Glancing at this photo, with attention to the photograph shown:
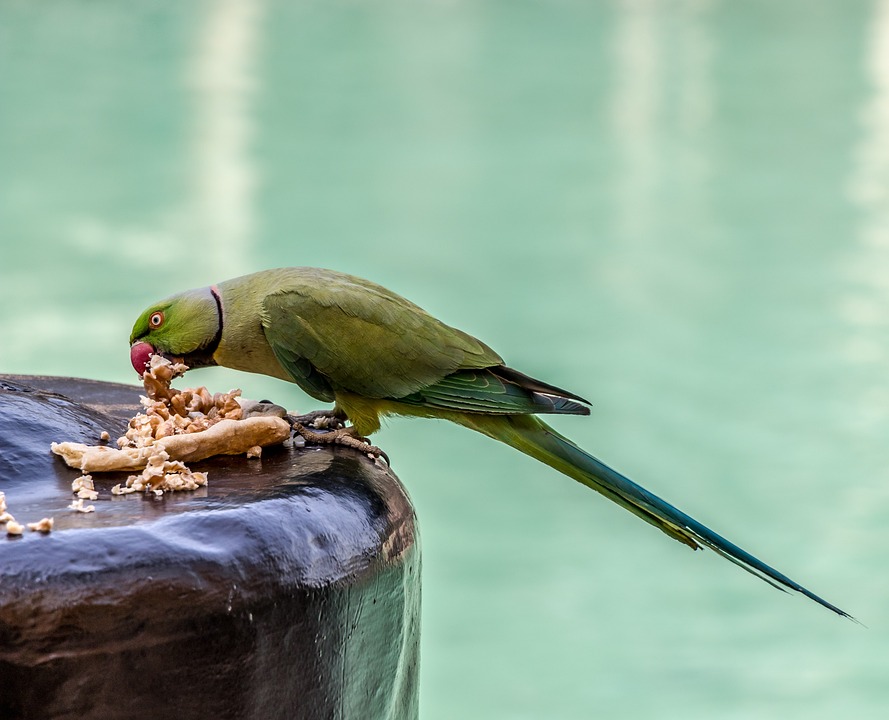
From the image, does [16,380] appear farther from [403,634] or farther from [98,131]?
[98,131]

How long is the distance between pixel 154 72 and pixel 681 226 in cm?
481

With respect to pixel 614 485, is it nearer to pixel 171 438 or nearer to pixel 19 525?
pixel 171 438

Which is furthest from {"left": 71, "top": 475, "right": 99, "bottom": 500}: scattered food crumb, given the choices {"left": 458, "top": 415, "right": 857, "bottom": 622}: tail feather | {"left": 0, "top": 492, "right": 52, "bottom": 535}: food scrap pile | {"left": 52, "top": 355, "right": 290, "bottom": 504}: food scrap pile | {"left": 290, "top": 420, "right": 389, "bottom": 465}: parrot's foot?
{"left": 458, "top": 415, "right": 857, "bottom": 622}: tail feather

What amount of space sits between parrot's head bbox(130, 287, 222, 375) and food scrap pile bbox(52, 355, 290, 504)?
40 millimetres

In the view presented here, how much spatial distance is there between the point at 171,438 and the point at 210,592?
37cm

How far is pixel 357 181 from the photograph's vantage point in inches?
340

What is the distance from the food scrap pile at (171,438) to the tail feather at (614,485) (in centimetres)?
41

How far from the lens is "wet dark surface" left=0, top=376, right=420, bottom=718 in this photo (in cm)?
118

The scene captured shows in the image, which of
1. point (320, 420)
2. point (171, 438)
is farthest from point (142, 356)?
point (171, 438)

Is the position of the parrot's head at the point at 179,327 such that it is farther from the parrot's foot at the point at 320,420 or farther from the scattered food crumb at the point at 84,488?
the scattered food crumb at the point at 84,488

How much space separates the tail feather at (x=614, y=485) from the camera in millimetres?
1726

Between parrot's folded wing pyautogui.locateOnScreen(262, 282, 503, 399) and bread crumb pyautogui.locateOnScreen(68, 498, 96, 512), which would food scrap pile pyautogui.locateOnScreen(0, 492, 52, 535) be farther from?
parrot's folded wing pyautogui.locateOnScreen(262, 282, 503, 399)

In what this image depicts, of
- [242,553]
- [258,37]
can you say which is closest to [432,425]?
[242,553]

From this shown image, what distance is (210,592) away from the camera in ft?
4.10
